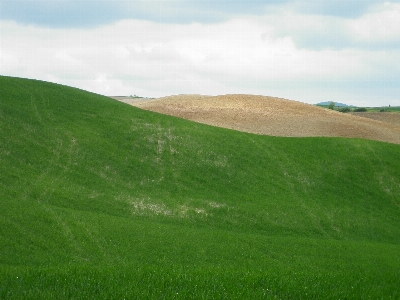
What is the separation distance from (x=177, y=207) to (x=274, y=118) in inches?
1270

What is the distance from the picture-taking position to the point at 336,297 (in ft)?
44.2

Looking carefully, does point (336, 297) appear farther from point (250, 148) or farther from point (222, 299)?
point (250, 148)

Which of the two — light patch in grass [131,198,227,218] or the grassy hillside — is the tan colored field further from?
light patch in grass [131,198,227,218]

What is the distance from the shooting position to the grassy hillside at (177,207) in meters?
14.5

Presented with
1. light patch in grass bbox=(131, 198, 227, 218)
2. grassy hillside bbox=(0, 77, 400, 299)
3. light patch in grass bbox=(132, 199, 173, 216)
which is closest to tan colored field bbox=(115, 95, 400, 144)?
grassy hillside bbox=(0, 77, 400, 299)

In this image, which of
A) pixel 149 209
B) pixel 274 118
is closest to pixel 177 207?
pixel 149 209

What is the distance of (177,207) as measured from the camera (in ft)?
108

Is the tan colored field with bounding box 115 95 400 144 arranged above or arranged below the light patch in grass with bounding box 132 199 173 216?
above

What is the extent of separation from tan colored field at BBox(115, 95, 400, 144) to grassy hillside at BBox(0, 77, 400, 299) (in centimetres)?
614

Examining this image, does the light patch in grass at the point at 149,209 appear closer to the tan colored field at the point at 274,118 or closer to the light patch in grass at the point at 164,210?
the light patch in grass at the point at 164,210

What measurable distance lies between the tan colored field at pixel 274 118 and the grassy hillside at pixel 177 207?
20.1 ft

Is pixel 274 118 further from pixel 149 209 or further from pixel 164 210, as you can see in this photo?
pixel 149 209

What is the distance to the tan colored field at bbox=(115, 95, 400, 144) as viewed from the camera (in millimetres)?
55375

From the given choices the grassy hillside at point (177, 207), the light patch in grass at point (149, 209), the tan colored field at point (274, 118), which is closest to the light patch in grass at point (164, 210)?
the light patch in grass at point (149, 209)
